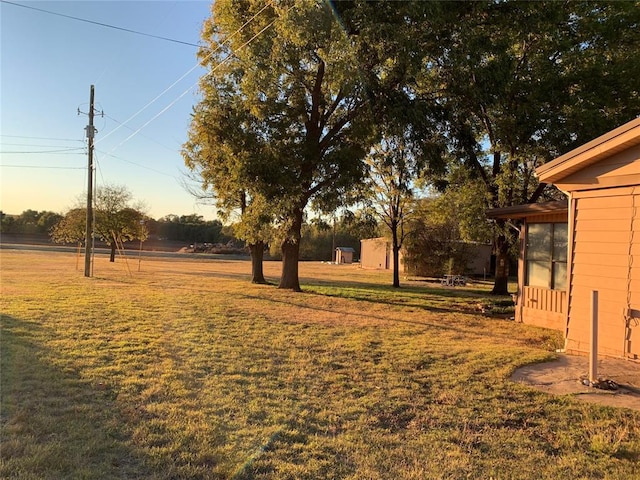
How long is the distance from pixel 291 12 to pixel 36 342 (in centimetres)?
807

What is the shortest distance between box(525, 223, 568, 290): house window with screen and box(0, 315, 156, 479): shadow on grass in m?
8.59

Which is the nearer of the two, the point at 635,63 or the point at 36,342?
the point at 36,342

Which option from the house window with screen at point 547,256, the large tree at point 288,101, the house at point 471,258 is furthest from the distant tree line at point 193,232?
the house window with screen at point 547,256

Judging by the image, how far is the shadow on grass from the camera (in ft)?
9.81

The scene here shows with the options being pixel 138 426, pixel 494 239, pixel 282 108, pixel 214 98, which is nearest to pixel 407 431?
pixel 138 426

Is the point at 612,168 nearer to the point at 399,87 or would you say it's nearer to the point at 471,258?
the point at 399,87

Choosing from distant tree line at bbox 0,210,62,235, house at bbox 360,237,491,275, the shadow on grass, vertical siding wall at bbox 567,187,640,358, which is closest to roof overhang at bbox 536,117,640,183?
vertical siding wall at bbox 567,187,640,358

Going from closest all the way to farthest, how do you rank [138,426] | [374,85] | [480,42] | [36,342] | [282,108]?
[138,426]
[36,342]
[480,42]
[374,85]
[282,108]

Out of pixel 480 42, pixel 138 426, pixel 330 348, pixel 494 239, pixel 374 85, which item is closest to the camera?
pixel 138 426

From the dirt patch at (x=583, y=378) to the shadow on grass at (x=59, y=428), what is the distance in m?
4.40

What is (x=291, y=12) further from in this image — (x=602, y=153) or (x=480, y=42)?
(x=602, y=153)

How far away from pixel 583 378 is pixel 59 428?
5.65m

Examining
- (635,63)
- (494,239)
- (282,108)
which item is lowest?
(494,239)

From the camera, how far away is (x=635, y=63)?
11.6 metres
